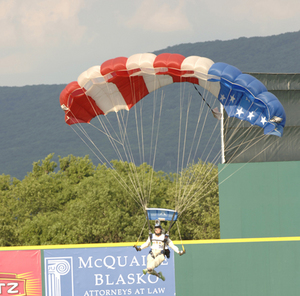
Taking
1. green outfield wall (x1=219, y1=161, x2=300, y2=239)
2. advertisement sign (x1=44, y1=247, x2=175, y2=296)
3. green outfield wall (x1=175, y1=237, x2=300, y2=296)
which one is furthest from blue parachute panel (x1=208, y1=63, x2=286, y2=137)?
advertisement sign (x1=44, y1=247, x2=175, y2=296)

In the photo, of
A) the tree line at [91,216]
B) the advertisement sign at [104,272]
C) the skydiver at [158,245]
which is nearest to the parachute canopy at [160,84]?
the skydiver at [158,245]

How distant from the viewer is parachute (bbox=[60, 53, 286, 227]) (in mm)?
12414

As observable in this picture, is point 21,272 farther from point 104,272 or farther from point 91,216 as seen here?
point 91,216

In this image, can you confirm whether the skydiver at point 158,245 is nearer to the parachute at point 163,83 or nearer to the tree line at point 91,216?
the parachute at point 163,83

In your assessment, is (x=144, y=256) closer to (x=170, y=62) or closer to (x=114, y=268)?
(x=114, y=268)

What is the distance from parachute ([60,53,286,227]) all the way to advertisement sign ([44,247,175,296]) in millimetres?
1740

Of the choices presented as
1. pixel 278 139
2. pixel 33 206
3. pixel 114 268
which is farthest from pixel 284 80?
pixel 33 206

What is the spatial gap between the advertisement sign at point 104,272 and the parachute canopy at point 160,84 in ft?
14.9

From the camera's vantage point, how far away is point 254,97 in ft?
40.8

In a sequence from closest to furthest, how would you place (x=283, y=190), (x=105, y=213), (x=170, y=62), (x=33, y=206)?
1. (x=170, y=62)
2. (x=283, y=190)
3. (x=105, y=213)
4. (x=33, y=206)

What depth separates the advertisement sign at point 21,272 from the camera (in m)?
12.9

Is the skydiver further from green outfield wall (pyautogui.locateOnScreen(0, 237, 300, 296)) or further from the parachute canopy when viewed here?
the parachute canopy

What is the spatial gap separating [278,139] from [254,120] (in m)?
4.80

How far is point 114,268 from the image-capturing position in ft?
42.7
